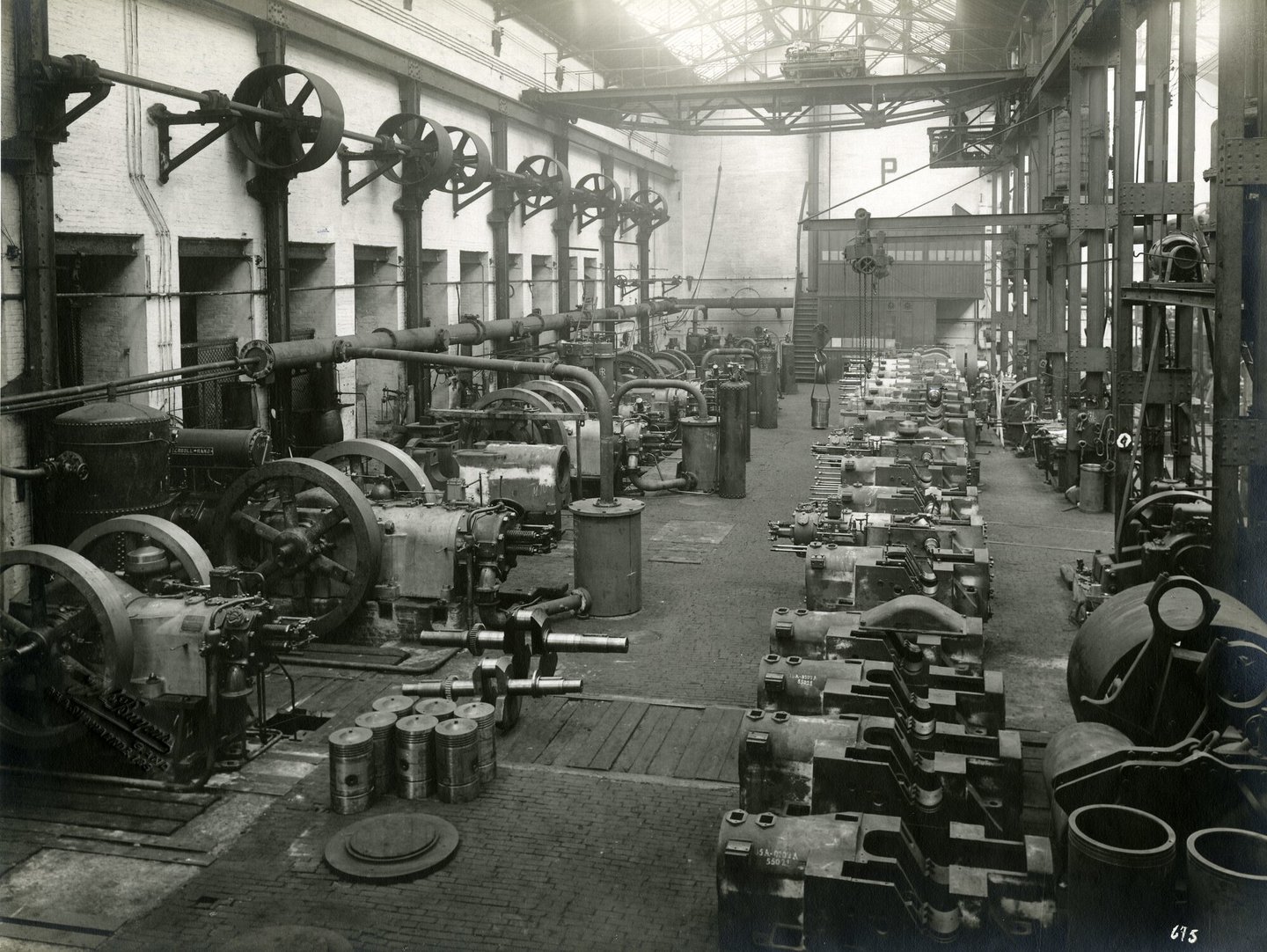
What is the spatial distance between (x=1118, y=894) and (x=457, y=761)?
3.16 m

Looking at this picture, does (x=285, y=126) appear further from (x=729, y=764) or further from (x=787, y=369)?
(x=787, y=369)

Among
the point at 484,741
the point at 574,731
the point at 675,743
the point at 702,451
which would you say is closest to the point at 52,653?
the point at 484,741

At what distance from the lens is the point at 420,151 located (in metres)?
14.2

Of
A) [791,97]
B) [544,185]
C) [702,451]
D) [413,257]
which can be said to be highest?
[791,97]

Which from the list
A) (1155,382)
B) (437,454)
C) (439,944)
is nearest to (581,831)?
(439,944)

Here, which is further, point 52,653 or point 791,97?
point 791,97

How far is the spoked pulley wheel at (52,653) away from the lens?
5879mm

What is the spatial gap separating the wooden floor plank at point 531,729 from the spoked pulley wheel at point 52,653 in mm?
1947

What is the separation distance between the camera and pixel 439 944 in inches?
174

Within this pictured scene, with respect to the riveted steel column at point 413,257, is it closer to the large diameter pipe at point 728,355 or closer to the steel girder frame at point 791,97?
the steel girder frame at point 791,97

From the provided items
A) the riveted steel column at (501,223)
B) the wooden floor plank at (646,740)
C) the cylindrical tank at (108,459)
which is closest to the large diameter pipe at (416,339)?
the riveted steel column at (501,223)

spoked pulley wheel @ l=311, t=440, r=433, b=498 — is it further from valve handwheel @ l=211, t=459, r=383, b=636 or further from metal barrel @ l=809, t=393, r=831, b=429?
metal barrel @ l=809, t=393, r=831, b=429

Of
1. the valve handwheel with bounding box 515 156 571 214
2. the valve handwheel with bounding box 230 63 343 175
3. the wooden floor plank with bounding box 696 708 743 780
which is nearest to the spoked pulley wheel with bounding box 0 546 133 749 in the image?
the wooden floor plank with bounding box 696 708 743 780

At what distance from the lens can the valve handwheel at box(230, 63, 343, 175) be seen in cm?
1072
